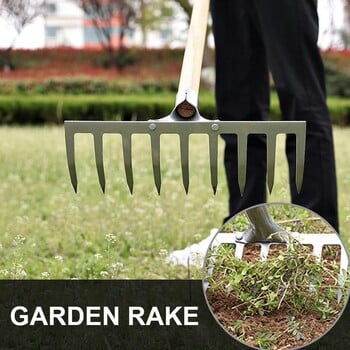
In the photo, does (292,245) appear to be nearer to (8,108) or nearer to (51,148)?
(51,148)

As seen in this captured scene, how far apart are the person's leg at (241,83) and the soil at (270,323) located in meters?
0.68

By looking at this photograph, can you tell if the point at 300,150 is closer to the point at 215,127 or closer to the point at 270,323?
the point at 215,127

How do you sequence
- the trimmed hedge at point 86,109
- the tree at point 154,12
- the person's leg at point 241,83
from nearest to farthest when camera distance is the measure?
Answer: 1. the person's leg at point 241,83
2. the trimmed hedge at point 86,109
3. the tree at point 154,12

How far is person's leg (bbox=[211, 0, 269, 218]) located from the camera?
2275 mm

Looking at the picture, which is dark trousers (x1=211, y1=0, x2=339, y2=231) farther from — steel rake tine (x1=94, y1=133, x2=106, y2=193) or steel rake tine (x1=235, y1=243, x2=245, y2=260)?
steel rake tine (x1=94, y1=133, x2=106, y2=193)

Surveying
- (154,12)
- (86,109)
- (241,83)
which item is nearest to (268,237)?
(241,83)

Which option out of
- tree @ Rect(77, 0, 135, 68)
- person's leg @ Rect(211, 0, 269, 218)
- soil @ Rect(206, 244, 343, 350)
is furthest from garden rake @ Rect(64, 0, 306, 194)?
tree @ Rect(77, 0, 135, 68)

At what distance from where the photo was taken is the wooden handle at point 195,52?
5.67 ft

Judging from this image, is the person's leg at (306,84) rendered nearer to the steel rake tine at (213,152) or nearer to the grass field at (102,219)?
the grass field at (102,219)

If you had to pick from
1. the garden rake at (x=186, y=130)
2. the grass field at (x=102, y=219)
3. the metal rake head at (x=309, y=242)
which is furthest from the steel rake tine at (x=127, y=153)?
the grass field at (x=102, y=219)

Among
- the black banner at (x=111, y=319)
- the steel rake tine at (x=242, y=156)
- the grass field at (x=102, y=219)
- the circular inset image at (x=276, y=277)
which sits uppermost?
the steel rake tine at (x=242, y=156)

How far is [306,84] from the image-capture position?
198cm

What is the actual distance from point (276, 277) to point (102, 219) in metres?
1.49

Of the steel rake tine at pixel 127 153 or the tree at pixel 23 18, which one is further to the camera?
the tree at pixel 23 18
